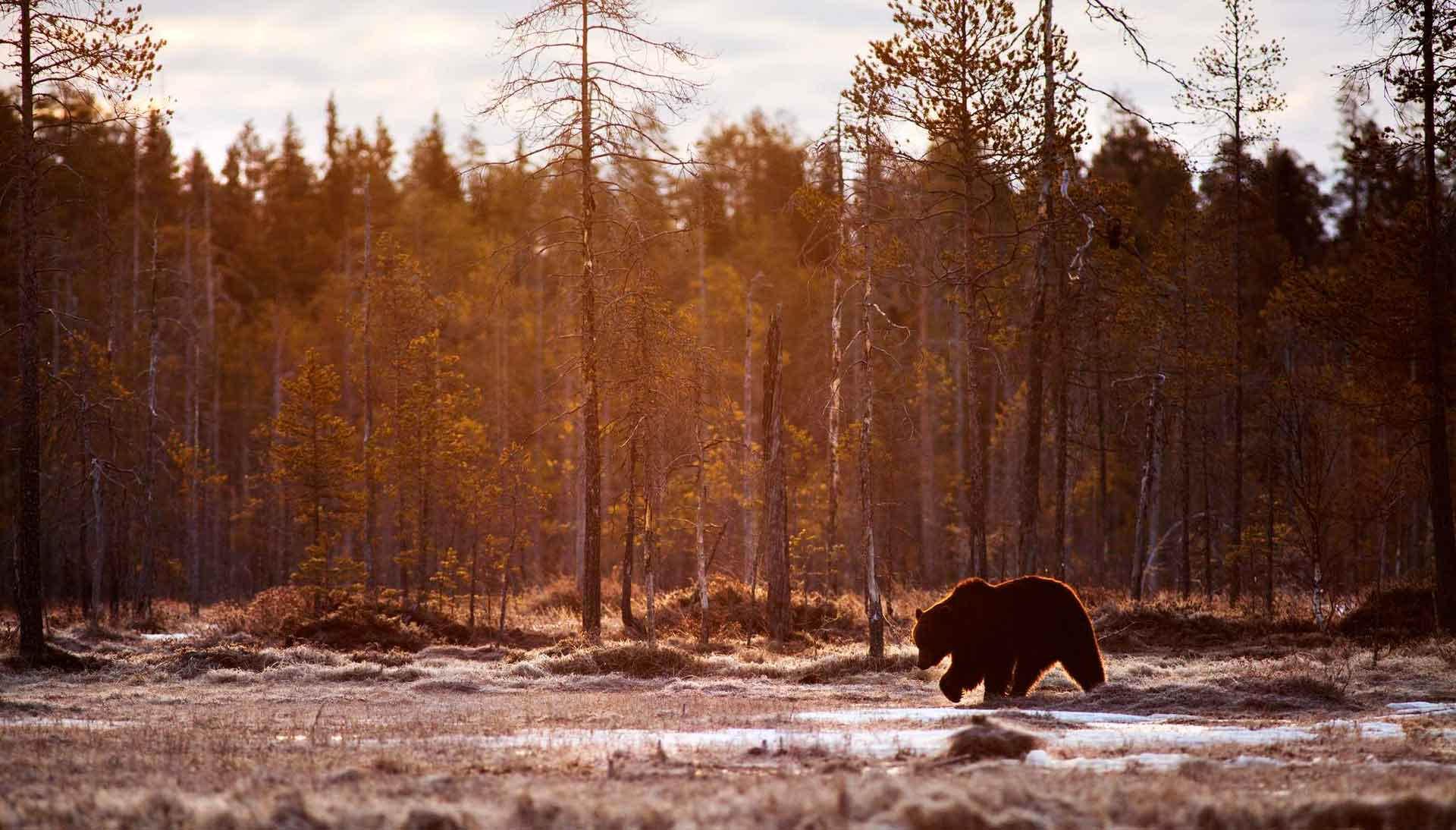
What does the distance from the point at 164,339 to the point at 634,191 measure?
126 feet

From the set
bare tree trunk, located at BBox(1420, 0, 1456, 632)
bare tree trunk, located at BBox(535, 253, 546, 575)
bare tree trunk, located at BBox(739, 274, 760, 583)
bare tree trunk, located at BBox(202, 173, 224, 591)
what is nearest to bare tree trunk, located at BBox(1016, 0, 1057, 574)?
bare tree trunk, located at BBox(1420, 0, 1456, 632)

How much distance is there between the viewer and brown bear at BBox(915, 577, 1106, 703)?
15.6m

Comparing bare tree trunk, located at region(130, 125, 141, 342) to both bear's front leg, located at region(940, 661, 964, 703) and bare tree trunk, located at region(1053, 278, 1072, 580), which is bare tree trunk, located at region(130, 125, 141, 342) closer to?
bare tree trunk, located at region(1053, 278, 1072, 580)

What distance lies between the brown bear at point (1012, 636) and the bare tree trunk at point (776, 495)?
8.84 m

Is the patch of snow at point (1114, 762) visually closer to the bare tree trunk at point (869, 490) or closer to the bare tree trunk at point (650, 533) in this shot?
the bare tree trunk at point (869, 490)

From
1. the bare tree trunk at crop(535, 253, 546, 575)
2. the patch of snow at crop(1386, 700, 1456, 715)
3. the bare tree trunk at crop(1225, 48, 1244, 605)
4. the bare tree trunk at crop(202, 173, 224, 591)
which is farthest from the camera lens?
the bare tree trunk at crop(202, 173, 224, 591)

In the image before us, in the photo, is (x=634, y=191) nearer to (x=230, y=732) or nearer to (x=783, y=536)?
(x=783, y=536)

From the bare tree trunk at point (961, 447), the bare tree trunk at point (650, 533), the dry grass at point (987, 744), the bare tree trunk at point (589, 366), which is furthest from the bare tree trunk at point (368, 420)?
the dry grass at point (987, 744)

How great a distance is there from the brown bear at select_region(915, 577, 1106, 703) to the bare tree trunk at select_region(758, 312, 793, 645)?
29.0 ft

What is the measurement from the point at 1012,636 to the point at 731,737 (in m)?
4.90

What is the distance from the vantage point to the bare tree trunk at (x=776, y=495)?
24.8m

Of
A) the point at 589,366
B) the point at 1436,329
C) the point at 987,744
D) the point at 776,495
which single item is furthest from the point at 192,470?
the point at 987,744

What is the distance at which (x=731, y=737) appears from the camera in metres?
12.3

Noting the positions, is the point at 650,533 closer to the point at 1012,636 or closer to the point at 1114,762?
the point at 1012,636
